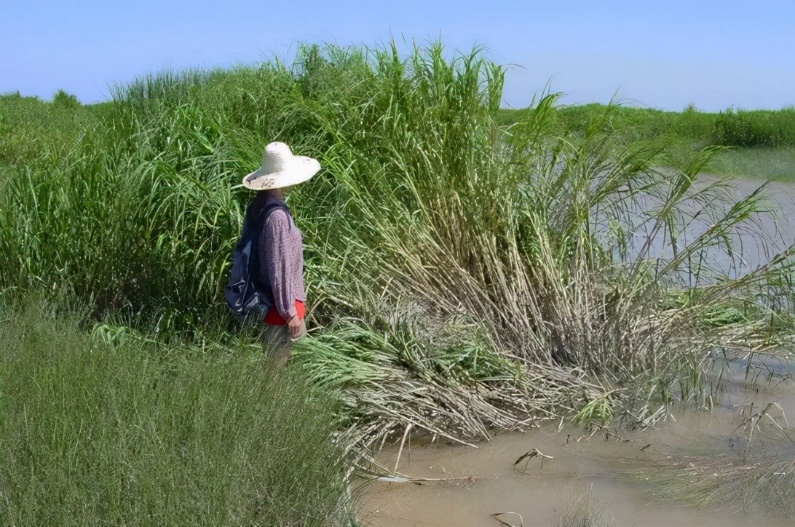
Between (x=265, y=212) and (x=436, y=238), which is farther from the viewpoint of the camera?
(x=436, y=238)

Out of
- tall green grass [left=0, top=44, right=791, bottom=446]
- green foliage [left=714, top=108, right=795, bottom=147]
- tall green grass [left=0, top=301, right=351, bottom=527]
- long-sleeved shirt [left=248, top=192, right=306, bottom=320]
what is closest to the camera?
tall green grass [left=0, top=301, right=351, bottom=527]

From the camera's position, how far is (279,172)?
4098 mm

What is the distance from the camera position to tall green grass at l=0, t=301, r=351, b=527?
259 centimetres

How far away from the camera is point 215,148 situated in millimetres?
5590

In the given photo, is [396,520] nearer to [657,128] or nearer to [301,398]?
[301,398]

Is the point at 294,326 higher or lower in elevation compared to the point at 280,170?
lower

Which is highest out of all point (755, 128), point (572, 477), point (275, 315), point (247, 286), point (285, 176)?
point (755, 128)

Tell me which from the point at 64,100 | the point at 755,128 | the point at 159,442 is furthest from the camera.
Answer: the point at 64,100

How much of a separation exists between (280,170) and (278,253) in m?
Result: 0.46

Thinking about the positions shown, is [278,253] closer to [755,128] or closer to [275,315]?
[275,315]

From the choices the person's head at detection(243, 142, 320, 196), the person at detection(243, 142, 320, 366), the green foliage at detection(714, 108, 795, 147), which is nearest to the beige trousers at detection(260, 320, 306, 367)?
the person at detection(243, 142, 320, 366)

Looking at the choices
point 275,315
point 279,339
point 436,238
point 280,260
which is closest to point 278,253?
point 280,260

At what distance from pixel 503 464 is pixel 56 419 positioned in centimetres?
226

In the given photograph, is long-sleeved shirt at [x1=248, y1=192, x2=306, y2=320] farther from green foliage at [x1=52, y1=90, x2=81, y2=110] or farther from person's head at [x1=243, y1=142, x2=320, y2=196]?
green foliage at [x1=52, y1=90, x2=81, y2=110]
